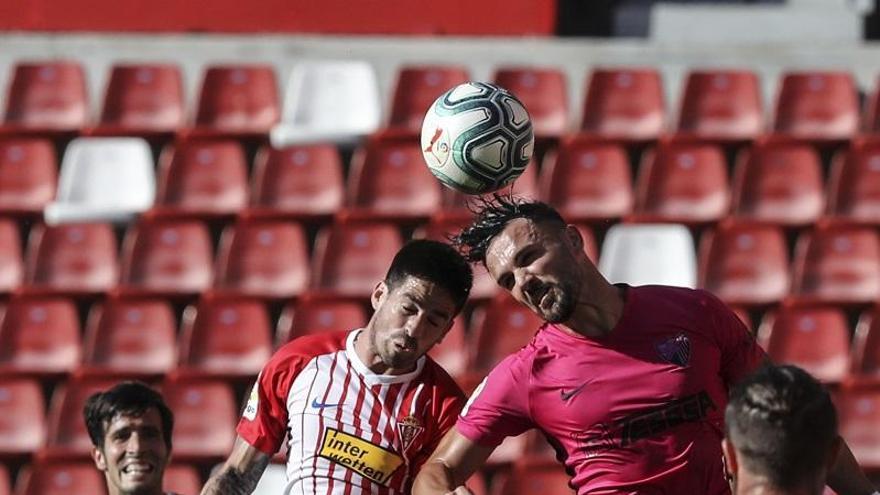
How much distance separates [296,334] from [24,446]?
1.43 metres

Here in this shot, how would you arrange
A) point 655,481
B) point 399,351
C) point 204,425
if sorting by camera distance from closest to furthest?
point 655,481 < point 399,351 < point 204,425

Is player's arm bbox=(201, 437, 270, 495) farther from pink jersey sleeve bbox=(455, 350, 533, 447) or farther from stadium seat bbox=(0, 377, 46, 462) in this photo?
stadium seat bbox=(0, 377, 46, 462)

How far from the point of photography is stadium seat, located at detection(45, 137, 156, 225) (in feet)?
30.1

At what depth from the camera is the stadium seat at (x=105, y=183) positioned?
9172mm

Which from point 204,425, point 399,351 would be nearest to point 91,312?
point 204,425

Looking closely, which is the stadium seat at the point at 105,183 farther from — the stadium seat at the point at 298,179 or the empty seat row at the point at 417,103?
the stadium seat at the point at 298,179

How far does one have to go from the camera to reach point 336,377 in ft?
17.3

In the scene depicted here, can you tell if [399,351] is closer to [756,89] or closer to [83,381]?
[83,381]

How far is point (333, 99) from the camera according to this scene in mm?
9383

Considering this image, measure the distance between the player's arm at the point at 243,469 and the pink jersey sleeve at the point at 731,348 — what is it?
4.49 feet

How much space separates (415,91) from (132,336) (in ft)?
6.35

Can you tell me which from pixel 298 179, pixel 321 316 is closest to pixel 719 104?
pixel 298 179

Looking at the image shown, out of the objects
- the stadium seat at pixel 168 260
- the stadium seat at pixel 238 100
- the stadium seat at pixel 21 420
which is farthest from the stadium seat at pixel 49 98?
the stadium seat at pixel 21 420

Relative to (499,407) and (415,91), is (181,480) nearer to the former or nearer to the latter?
(415,91)
